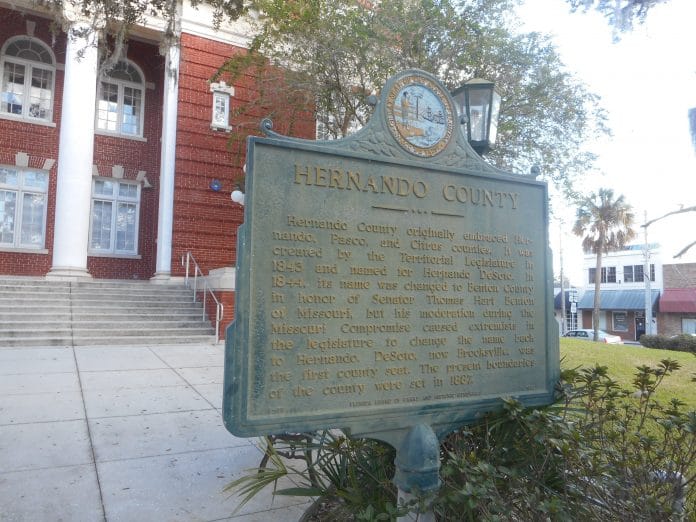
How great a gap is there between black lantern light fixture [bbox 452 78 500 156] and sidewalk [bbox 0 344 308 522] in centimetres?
340

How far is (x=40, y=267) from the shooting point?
16469mm

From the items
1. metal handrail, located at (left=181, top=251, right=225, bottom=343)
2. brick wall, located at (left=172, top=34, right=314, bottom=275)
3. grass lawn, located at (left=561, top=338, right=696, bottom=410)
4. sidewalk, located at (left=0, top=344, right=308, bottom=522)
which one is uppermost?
brick wall, located at (left=172, top=34, right=314, bottom=275)

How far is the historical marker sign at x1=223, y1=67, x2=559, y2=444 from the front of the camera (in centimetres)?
247

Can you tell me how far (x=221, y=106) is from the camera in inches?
672

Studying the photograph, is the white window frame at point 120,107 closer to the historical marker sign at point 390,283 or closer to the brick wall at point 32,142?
the brick wall at point 32,142

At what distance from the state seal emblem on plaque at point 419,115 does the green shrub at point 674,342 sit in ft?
46.9

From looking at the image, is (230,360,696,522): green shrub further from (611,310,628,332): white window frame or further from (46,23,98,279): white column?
(611,310,628,332): white window frame

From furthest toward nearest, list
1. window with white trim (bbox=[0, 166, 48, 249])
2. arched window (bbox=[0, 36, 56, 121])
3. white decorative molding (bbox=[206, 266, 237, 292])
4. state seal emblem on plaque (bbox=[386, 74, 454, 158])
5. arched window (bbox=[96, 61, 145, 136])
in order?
arched window (bbox=[96, 61, 145, 136]), arched window (bbox=[0, 36, 56, 121]), window with white trim (bbox=[0, 166, 48, 249]), white decorative molding (bbox=[206, 266, 237, 292]), state seal emblem on plaque (bbox=[386, 74, 454, 158])

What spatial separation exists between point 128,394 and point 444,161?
204 inches

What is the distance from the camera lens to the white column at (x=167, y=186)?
1599 centimetres

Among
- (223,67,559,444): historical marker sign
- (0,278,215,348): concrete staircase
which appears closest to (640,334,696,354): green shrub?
(223,67,559,444): historical marker sign

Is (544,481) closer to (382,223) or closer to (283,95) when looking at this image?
(382,223)

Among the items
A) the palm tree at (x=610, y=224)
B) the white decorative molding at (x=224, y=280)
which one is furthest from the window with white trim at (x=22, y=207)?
the palm tree at (x=610, y=224)

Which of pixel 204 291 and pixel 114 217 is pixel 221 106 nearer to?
pixel 114 217
